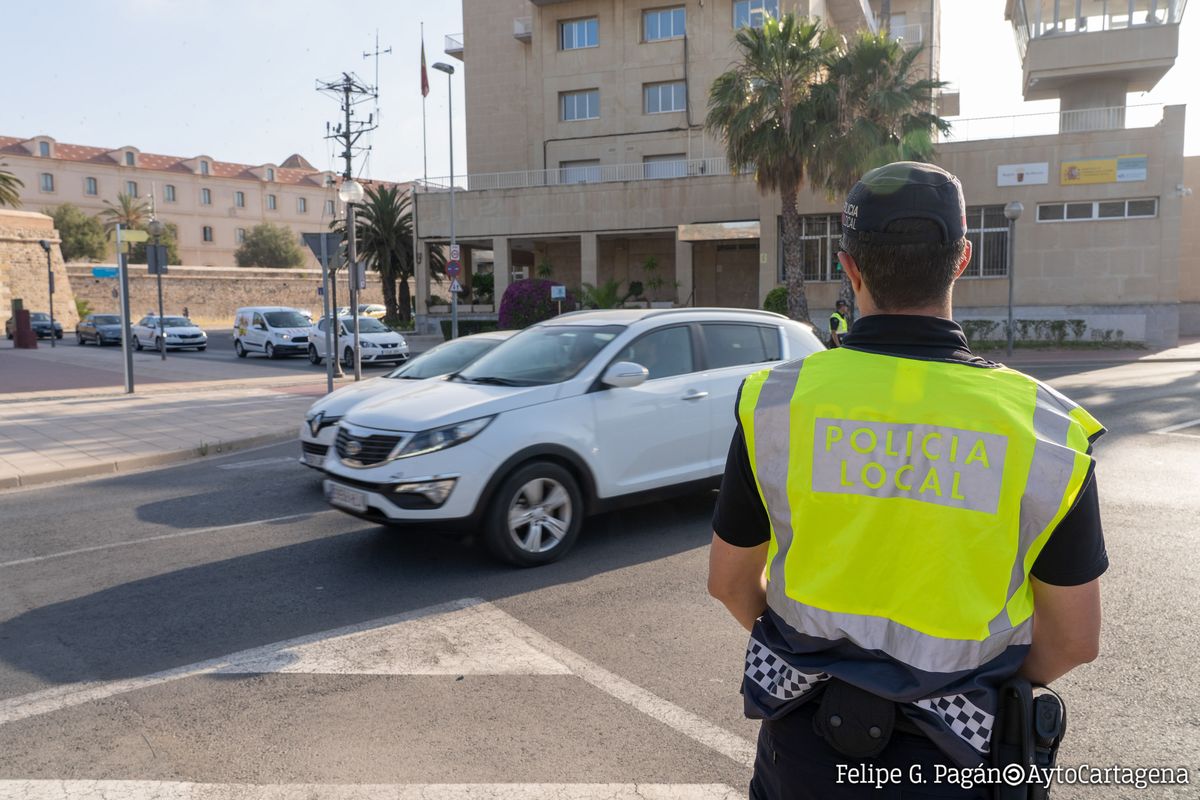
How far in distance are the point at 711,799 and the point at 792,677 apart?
1.73 m

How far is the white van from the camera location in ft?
102

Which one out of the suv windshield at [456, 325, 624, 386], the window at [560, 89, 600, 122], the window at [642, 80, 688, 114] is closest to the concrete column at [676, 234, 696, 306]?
the window at [642, 80, 688, 114]

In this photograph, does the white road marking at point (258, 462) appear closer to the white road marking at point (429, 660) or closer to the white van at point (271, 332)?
the white road marking at point (429, 660)

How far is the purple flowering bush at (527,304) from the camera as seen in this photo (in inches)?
1246

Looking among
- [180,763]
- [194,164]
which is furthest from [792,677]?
[194,164]

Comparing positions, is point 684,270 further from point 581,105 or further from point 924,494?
point 924,494

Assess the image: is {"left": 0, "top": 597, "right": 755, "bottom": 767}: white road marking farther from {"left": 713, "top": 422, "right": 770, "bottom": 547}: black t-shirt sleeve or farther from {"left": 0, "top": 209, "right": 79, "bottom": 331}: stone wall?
{"left": 0, "top": 209, "right": 79, "bottom": 331}: stone wall

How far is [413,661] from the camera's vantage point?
448 centimetres

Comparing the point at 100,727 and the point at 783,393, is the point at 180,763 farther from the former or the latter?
the point at 783,393

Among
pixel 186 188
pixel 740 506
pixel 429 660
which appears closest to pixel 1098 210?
pixel 429 660

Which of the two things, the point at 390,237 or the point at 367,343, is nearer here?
the point at 367,343

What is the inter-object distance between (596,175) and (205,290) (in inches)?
1773

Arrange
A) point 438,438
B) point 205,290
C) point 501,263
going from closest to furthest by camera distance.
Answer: point 438,438
point 501,263
point 205,290

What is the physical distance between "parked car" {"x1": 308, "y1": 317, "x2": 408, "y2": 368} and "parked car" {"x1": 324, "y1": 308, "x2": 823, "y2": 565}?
19494 millimetres
